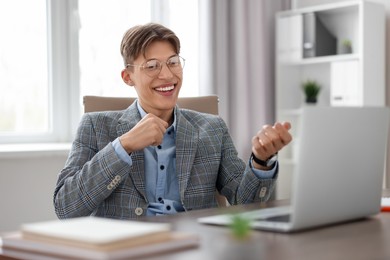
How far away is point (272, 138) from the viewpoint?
1594mm

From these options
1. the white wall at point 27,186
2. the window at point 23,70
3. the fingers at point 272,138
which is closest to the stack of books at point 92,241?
the fingers at point 272,138

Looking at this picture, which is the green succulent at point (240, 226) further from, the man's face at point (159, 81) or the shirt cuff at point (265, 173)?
the man's face at point (159, 81)

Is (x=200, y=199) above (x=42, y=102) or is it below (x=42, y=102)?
below

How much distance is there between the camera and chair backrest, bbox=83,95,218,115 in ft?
7.07

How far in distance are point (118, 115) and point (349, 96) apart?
2371 mm

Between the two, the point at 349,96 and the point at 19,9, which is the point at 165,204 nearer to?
the point at 19,9

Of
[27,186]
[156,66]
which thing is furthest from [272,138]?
[27,186]

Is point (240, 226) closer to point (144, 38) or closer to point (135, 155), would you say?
point (135, 155)

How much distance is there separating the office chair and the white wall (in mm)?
1184

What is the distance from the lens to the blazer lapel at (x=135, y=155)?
1861 mm

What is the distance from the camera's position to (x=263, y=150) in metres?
1.68

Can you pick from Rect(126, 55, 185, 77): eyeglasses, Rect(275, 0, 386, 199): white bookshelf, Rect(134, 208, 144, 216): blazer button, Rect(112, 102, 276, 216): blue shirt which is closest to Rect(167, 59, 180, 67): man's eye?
Rect(126, 55, 185, 77): eyeglasses

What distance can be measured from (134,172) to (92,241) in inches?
37.1

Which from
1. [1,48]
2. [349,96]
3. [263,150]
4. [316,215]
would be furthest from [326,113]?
[349,96]
